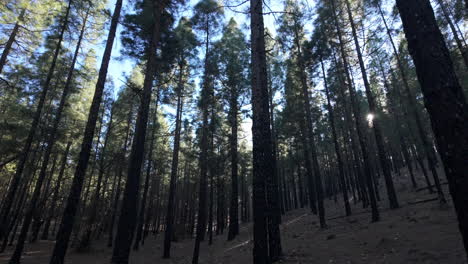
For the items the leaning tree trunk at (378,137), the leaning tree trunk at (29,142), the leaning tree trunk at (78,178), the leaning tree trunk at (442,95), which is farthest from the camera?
the leaning tree trunk at (29,142)

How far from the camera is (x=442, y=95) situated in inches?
93.0

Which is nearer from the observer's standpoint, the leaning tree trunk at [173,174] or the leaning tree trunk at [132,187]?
the leaning tree trunk at [132,187]

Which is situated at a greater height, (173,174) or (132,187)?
(173,174)

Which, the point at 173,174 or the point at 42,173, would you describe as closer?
the point at 42,173

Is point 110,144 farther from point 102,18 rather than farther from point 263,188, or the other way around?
point 263,188

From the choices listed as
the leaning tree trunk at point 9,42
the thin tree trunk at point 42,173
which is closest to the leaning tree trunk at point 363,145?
the thin tree trunk at point 42,173

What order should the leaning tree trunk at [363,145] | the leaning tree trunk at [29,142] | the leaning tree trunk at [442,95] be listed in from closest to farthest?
the leaning tree trunk at [442,95] < the leaning tree trunk at [363,145] < the leaning tree trunk at [29,142]

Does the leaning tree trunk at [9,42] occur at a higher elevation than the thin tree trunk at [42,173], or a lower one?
higher

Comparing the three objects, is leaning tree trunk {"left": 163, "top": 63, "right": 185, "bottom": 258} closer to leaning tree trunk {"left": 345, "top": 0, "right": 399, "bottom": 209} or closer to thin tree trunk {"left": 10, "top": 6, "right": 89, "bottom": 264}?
thin tree trunk {"left": 10, "top": 6, "right": 89, "bottom": 264}

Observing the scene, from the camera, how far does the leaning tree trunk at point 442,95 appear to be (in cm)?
214

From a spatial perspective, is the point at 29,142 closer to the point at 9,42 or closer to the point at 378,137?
the point at 9,42

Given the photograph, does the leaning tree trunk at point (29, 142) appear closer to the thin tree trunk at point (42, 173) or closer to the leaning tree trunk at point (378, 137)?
the thin tree trunk at point (42, 173)

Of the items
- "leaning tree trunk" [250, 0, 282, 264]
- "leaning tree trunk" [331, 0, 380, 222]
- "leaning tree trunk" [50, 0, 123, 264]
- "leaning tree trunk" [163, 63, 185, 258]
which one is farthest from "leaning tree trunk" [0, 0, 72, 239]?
"leaning tree trunk" [331, 0, 380, 222]

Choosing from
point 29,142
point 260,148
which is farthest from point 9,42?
point 260,148
